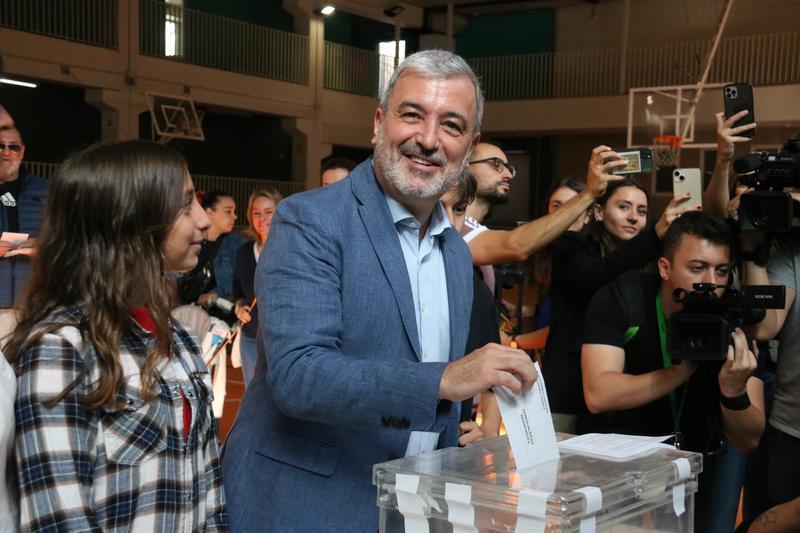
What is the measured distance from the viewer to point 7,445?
1.58 meters

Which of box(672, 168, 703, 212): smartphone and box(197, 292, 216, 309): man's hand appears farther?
box(197, 292, 216, 309): man's hand

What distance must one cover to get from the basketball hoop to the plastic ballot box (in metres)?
15.3

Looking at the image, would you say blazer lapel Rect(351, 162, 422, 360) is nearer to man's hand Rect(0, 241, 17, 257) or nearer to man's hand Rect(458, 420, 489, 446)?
man's hand Rect(458, 420, 489, 446)

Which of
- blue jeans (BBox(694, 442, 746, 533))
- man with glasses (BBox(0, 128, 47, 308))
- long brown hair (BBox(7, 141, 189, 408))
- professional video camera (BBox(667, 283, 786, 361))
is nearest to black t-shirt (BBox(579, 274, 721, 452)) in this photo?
blue jeans (BBox(694, 442, 746, 533))

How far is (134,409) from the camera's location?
5.55ft

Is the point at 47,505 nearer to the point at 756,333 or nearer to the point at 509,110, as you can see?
the point at 756,333

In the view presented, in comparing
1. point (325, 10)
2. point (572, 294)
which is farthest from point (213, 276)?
point (325, 10)

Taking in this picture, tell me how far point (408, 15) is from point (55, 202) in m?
21.1

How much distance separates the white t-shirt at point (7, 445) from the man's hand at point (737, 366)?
1795 millimetres

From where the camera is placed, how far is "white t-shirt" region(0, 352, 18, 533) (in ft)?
4.86

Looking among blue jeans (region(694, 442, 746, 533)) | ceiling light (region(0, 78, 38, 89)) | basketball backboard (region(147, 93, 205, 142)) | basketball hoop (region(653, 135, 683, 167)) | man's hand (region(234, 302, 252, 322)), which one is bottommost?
blue jeans (region(694, 442, 746, 533))

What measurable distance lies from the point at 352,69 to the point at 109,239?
20.5 m

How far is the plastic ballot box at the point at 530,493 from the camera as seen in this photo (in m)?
1.44

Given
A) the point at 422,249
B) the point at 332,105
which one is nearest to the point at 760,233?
the point at 422,249
